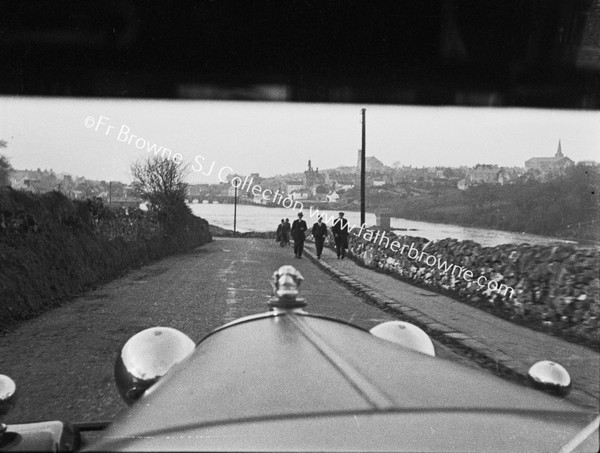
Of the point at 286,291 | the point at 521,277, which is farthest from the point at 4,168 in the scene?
the point at 521,277

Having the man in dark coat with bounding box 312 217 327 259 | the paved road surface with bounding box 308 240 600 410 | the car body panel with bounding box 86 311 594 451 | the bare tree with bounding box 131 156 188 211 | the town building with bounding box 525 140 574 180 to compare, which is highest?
the town building with bounding box 525 140 574 180

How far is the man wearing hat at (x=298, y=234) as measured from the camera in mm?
2456

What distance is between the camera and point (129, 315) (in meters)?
3.17

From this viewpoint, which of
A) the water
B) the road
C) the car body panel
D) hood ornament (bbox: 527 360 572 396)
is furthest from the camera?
the road

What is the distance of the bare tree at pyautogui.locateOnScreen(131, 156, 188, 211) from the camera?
203 cm

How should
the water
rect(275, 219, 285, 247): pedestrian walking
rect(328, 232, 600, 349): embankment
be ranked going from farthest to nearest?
rect(328, 232, 600, 349): embankment < rect(275, 219, 285, 247): pedestrian walking < the water

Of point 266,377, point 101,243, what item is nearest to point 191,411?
point 266,377

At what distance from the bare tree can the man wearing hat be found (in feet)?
1.83

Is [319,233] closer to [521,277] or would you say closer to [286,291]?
[286,291]

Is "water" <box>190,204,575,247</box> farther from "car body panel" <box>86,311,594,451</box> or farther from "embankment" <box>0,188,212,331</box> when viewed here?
"car body panel" <box>86,311,594,451</box>

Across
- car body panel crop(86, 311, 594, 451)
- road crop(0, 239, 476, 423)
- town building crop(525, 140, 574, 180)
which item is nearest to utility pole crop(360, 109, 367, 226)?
road crop(0, 239, 476, 423)

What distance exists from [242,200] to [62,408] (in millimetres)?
1077

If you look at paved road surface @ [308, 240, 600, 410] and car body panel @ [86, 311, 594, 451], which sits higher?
car body panel @ [86, 311, 594, 451]

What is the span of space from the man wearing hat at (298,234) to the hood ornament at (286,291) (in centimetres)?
132
